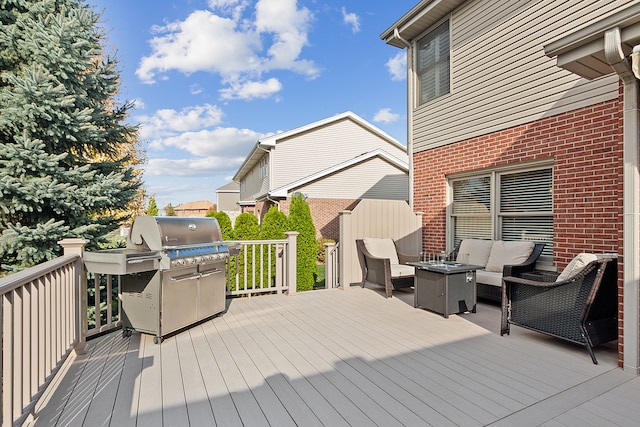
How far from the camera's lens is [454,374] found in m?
2.79

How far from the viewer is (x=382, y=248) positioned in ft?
21.2

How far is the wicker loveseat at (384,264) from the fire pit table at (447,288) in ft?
2.86

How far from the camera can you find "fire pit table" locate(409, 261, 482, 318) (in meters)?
4.42

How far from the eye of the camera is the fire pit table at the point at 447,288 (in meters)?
4.42

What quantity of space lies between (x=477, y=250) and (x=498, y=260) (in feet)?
1.54

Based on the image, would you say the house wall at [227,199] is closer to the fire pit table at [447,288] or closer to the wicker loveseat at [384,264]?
the wicker loveseat at [384,264]

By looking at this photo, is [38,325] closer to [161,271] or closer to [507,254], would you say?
[161,271]

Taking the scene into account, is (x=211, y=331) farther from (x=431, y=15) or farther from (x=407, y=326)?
(x=431, y=15)

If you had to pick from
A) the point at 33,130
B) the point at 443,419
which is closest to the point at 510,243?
the point at 443,419

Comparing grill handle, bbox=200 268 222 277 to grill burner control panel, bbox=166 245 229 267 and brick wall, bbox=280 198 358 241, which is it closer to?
grill burner control panel, bbox=166 245 229 267

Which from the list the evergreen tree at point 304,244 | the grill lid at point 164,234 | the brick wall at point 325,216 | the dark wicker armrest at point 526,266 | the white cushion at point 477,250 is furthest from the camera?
the brick wall at point 325,216

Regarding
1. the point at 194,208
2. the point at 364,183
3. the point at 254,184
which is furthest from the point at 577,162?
the point at 194,208

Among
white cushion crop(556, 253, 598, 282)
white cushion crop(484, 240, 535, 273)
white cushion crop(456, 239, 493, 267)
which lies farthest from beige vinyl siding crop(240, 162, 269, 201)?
white cushion crop(556, 253, 598, 282)

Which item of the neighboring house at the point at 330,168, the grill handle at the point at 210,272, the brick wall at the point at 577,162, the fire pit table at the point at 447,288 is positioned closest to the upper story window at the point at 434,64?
the brick wall at the point at 577,162
